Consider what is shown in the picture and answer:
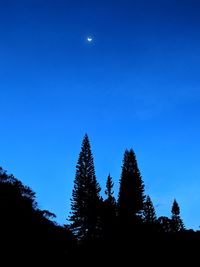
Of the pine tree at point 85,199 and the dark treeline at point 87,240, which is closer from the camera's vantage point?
the dark treeline at point 87,240

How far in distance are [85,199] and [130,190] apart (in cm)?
809

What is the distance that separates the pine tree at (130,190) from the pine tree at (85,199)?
4201 millimetres

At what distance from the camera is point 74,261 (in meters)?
27.1

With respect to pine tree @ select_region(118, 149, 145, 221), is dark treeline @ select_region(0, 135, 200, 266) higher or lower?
lower

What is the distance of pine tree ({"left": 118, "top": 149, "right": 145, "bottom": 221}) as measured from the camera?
48750 mm

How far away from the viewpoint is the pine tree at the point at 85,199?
45.1m

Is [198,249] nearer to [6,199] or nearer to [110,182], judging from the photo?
[6,199]

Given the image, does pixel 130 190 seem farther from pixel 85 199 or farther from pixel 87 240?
pixel 87 240

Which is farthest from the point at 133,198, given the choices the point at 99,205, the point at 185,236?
the point at 185,236

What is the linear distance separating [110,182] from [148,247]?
34.5 m

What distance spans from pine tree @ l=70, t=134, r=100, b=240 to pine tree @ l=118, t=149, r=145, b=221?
4201 millimetres

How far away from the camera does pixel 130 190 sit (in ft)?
167

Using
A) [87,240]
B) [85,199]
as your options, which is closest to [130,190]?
[85,199]

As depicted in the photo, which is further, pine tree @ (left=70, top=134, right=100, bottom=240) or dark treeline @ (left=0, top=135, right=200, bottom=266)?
pine tree @ (left=70, top=134, right=100, bottom=240)
